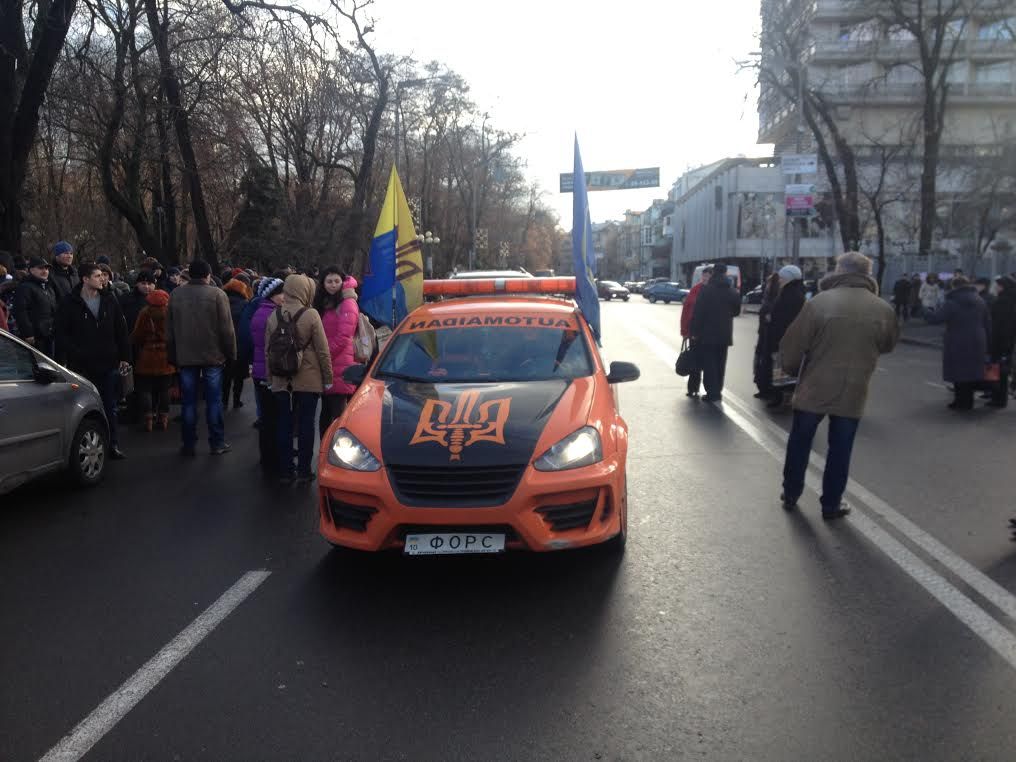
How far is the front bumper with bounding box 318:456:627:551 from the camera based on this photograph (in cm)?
457

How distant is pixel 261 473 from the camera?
25.8 feet

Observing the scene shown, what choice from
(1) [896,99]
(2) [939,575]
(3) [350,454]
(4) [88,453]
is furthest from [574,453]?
(1) [896,99]

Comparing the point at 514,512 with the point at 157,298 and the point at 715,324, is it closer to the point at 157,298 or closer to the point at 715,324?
the point at 157,298

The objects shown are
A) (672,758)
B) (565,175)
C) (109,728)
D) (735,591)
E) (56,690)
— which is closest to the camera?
A: (672,758)

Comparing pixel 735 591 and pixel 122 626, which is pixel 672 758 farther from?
pixel 122 626

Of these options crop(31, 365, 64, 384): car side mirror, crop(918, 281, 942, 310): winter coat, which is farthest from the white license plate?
crop(918, 281, 942, 310): winter coat

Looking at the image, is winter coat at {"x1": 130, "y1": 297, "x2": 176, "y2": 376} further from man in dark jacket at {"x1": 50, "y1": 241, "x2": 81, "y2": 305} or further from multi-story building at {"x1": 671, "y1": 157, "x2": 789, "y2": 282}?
multi-story building at {"x1": 671, "y1": 157, "x2": 789, "y2": 282}

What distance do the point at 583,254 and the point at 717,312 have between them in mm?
2904

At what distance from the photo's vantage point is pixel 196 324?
839cm

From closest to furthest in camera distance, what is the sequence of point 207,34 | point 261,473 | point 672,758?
point 672,758 → point 261,473 → point 207,34

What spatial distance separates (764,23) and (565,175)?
3334 cm

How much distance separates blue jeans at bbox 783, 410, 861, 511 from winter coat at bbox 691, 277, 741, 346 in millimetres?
5353

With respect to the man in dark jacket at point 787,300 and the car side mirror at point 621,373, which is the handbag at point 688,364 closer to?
the man in dark jacket at point 787,300

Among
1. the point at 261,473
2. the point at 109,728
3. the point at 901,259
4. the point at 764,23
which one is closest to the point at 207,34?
the point at 261,473
